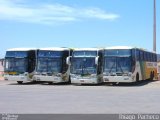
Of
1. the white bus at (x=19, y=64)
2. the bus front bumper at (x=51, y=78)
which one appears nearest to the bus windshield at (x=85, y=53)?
the bus front bumper at (x=51, y=78)

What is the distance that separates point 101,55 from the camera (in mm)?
35469

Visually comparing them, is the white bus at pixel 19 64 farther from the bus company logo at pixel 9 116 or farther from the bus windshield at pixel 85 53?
the bus company logo at pixel 9 116

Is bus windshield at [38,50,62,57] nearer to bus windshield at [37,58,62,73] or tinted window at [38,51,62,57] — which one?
tinted window at [38,51,62,57]

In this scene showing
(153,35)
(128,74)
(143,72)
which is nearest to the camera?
(128,74)

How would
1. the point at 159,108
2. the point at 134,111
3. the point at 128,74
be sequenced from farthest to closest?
1. the point at 128,74
2. the point at 159,108
3. the point at 134,111

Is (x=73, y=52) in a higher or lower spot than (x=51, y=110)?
higher

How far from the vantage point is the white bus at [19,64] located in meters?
35.5

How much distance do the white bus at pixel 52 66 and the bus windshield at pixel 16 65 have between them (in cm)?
105

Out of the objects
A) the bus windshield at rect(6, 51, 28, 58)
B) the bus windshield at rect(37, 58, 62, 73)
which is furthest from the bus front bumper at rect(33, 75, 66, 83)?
the bus windshield at rect(6, 51, 28, 58)

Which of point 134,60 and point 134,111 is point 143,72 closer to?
point 134,60

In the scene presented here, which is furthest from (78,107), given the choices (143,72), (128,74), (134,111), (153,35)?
(153,35)

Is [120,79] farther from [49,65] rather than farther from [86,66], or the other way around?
[49,65]

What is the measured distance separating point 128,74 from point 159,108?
1603 centimetres

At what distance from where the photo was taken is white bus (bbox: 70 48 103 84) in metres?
33.7
